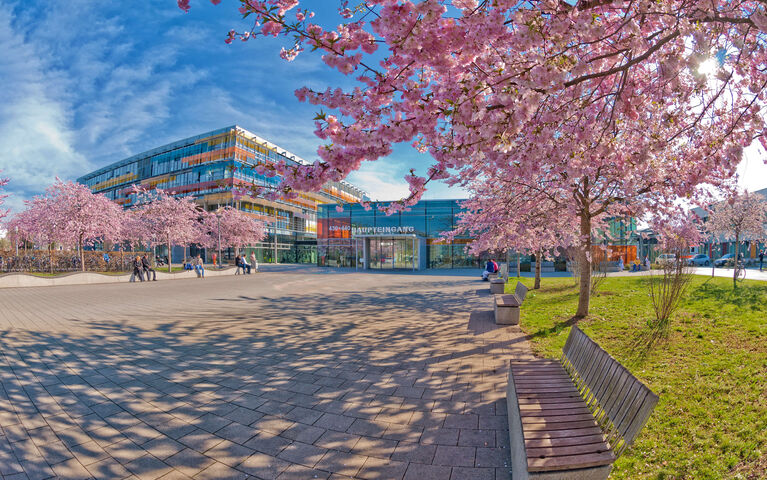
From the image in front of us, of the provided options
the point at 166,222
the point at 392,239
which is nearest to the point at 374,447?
the point at 392,239

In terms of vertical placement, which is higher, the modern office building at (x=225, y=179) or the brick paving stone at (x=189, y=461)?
the modern office building at (x=225, y=179)

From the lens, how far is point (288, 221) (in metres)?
60.3

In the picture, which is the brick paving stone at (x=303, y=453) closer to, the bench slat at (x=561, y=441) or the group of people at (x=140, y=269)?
the bench slat at (x=561, y=441)

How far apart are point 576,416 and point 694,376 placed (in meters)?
3.29

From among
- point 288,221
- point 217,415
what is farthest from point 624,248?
point 288,221

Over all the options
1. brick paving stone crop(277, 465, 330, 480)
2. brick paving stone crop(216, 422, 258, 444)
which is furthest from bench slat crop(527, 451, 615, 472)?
brick paving stone crop(216, 422, 258, 444)

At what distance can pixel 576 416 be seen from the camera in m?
2.77

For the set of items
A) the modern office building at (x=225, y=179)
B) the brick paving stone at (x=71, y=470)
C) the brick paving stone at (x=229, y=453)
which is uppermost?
the modern office building at (x=225, y=179)

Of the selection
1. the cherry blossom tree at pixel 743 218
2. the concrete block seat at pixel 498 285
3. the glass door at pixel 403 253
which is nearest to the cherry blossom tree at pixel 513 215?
the concrete block seat at pixel 498 285

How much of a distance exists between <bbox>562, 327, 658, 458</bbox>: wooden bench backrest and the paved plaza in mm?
928

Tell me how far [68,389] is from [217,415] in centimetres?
252

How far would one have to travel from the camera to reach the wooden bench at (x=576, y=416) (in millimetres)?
2148

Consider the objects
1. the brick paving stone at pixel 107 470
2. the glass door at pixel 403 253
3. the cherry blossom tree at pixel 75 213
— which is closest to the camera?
the brick paving stone at pixel 107 470

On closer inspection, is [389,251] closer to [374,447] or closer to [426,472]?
[374,447]
